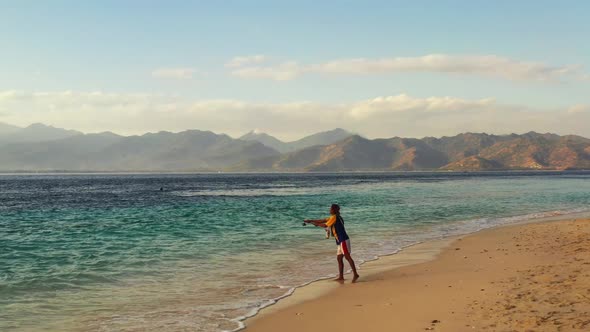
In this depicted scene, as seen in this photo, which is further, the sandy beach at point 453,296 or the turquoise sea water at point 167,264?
the turquoise sea water at point 167,264

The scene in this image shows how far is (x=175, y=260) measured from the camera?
18.0 meters

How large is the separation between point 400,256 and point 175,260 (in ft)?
26.6

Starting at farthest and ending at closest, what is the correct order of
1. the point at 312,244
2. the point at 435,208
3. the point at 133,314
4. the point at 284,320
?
the point at 435,208, the point at 312,244, the point at 133,314, the point at 284,320

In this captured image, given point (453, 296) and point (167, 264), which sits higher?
point (453, 296)

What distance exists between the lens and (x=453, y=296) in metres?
11.5

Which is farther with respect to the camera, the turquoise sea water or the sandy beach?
the turquoise sea water

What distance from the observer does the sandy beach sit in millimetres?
9328

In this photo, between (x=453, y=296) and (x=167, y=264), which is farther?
(x=167, y=264)

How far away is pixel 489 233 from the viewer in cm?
2531

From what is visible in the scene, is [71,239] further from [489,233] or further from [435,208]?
[435,208]

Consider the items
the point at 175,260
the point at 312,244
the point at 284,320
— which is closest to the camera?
the point at 284,320

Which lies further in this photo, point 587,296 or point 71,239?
point 71,239

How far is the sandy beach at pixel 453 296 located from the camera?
30.6ft

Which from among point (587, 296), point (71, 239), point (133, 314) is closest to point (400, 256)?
point (587, 296)
